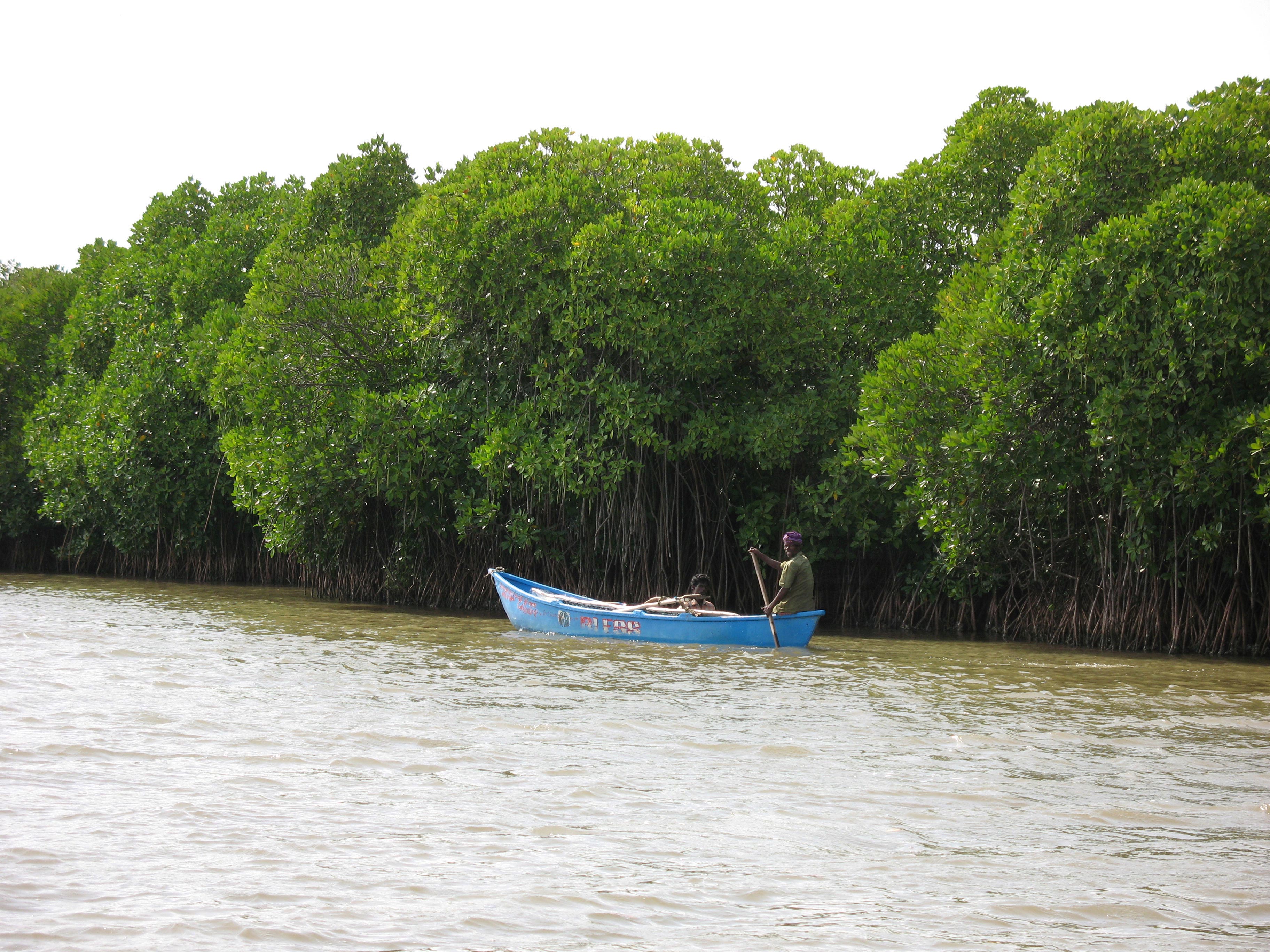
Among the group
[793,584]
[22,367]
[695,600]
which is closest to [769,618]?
[793,584]

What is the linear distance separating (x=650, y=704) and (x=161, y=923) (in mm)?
4848

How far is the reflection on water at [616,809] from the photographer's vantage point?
A: 150 inches

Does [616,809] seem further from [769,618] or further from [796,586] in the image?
[796,586]

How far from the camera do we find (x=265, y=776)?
5621 mm

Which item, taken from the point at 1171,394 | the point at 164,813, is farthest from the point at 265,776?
the point at 1171,394

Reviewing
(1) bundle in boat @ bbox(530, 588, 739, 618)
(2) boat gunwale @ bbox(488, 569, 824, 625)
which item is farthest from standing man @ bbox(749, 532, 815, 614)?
(1) bundle in boat @ bbox(530, 588, 739, 618)

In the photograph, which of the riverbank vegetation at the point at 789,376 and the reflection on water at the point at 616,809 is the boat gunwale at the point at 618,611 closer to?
the riverbank vegetation at the point at 789,376

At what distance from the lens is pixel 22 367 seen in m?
25.9

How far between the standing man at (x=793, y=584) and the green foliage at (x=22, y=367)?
18444mm

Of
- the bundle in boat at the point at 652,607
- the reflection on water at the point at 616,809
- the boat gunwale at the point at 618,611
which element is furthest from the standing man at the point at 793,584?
the reflection on water at the point at 616,809

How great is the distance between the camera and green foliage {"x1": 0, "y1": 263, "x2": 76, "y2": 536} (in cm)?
2520

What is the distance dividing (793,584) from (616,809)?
719 cm

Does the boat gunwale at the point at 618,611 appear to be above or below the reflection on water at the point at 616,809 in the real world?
above

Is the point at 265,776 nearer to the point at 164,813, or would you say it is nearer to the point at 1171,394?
the point at 164,813
